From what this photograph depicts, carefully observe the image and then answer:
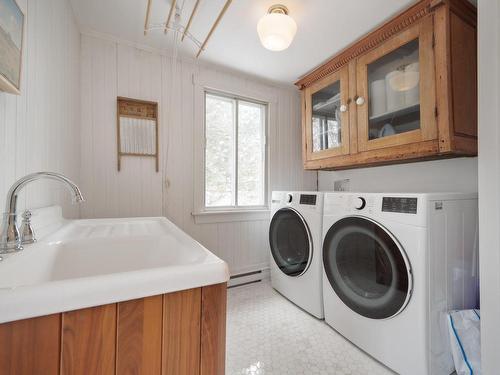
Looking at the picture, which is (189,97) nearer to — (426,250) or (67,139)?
(67,139)

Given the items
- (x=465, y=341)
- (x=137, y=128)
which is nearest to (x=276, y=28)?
(x=137, y=128)

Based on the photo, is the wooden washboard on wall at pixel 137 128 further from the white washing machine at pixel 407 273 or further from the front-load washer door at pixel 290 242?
the white washing machine at pixel 407 273

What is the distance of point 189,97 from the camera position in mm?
1976

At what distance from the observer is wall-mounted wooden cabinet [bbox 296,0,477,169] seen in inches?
48.2

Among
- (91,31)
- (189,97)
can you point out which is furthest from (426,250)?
(91,31)

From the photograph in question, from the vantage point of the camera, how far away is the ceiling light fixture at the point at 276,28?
4.25ft

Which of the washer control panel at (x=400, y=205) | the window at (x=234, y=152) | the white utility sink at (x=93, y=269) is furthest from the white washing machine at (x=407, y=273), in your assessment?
the window at (x=234, y=152)

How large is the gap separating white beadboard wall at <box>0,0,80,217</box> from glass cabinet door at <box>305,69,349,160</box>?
1.79 m

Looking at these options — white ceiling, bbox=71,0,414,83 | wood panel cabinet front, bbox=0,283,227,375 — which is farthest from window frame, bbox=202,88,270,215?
wood panel cabinet front, bbox=0,283,227,375

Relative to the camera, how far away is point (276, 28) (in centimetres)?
130

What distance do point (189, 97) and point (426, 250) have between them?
1940mm

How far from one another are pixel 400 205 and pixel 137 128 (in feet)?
5.95

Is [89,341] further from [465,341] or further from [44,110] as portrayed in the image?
[465,341]

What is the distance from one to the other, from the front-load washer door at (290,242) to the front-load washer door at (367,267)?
218 mm
